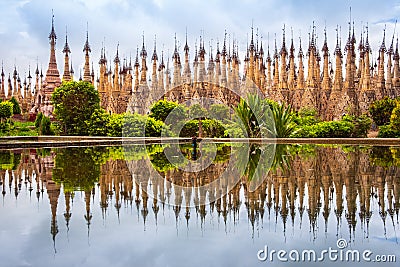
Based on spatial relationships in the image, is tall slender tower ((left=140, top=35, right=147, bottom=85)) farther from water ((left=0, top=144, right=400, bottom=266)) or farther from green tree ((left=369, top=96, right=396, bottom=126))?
water ((left=0, top=144, right=400, bottom=266))

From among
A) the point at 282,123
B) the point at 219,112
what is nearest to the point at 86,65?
the point at 219,112

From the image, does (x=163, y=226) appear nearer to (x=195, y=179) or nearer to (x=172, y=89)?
(x=195, y=179)

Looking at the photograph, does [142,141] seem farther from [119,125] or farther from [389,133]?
[389,133]

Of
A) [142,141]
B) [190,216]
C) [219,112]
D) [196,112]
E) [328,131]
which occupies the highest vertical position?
[219,112]

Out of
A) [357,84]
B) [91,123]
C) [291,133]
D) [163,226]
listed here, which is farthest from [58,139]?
[357,84]

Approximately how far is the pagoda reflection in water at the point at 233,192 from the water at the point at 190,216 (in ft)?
0.05

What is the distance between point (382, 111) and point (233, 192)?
20.3 m

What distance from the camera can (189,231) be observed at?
5418 mm

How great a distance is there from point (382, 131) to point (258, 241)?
18.1m

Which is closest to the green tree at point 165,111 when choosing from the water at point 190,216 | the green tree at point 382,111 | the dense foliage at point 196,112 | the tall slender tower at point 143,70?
the dense foliage at point 196,112

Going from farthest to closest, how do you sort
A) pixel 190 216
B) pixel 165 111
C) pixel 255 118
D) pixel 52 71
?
1. pixel 52 71
2. pixel 165 111
3. pixel 255 118
4. pixel 190 216

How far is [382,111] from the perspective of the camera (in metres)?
25.7

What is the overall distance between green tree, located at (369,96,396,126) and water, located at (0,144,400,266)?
16680 mm

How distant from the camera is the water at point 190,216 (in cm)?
456
